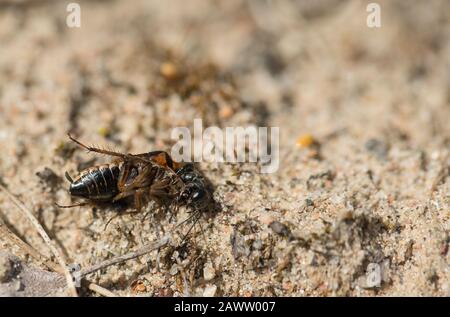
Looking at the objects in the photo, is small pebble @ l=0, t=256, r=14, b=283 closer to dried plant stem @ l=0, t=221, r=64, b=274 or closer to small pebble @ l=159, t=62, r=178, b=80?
dried plant stem @ l=0, t=221, r=64, b=274

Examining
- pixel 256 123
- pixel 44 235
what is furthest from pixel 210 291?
pixel 256 123

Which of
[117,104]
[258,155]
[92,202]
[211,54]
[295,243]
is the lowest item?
[295,243]

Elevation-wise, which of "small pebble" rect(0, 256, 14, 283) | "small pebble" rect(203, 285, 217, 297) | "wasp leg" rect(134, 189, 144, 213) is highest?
"wasp leg" rect(134, 189, 144, 213)

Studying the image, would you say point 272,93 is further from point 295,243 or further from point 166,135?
point 295,243

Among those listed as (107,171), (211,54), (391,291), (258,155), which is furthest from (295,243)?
(211,54)

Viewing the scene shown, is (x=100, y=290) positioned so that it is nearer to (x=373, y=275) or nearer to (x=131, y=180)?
(x=131, y=180)

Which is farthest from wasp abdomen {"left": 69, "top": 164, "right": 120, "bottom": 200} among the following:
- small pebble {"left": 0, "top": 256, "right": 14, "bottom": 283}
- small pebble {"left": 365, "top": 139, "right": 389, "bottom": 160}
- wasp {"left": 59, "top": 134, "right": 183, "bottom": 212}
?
small pebble {"left": 365, "top": 139, "right": 389, "bottom": 160}
